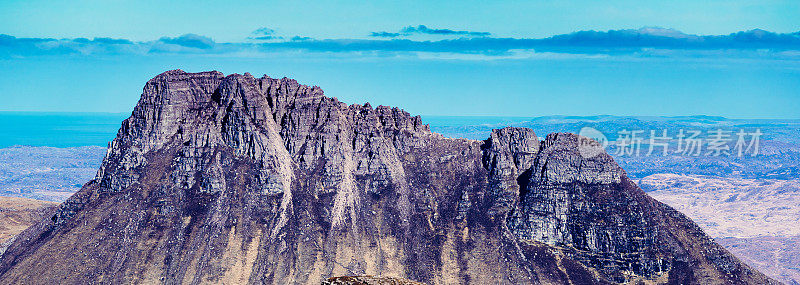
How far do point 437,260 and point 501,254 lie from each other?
16253mm

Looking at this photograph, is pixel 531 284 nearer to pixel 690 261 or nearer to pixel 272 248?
pixel 690 261

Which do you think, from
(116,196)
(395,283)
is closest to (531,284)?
(116,196)

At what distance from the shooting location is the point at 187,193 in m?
193

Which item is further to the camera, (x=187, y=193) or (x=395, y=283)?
(x=187, y=193)

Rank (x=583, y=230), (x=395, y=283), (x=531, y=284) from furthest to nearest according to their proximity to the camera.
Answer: (x=583, y=230), (x=531, y=284), (x=395, y=283)

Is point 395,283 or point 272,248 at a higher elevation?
point 395,283

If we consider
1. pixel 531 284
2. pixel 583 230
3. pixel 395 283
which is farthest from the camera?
pixel 583 230

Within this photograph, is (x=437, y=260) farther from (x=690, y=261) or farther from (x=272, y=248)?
(x=690, y=261)

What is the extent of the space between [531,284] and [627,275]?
25485mm

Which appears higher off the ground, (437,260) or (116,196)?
(116,196)

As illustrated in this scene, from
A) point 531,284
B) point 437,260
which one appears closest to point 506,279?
point 531,284

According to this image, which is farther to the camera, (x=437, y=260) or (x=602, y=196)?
(x=602, y=196)

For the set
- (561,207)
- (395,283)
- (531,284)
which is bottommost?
(531,284)

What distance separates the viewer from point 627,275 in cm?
18188
